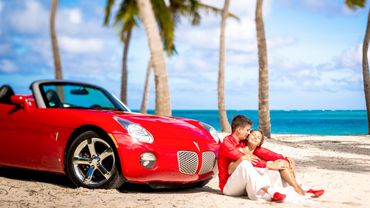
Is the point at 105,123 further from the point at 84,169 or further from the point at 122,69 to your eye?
the point at 122,69

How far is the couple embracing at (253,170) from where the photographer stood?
6488mm

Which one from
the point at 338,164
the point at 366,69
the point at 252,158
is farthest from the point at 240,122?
the point at 366,69

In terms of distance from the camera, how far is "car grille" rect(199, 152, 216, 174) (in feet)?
23.1

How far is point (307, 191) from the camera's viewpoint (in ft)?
22.3

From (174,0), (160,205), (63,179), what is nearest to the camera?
(160,205)

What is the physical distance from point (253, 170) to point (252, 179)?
0.34 feet

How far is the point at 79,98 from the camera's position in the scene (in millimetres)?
8117

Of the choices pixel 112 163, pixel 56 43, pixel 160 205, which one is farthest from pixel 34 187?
pixel 56 43

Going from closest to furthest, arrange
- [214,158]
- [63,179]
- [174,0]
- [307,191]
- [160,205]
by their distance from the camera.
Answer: [160,205] < [307,191] < [214,158] < [63,179] < [174,0]

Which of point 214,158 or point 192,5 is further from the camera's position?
point 192,5

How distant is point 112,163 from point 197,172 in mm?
1047

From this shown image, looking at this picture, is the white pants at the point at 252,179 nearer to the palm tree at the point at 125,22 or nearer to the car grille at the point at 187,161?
the car grille at the point at 187,161

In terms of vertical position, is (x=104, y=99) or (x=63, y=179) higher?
(x=104, y=99)

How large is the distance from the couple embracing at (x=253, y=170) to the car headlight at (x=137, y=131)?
881 millimetres
